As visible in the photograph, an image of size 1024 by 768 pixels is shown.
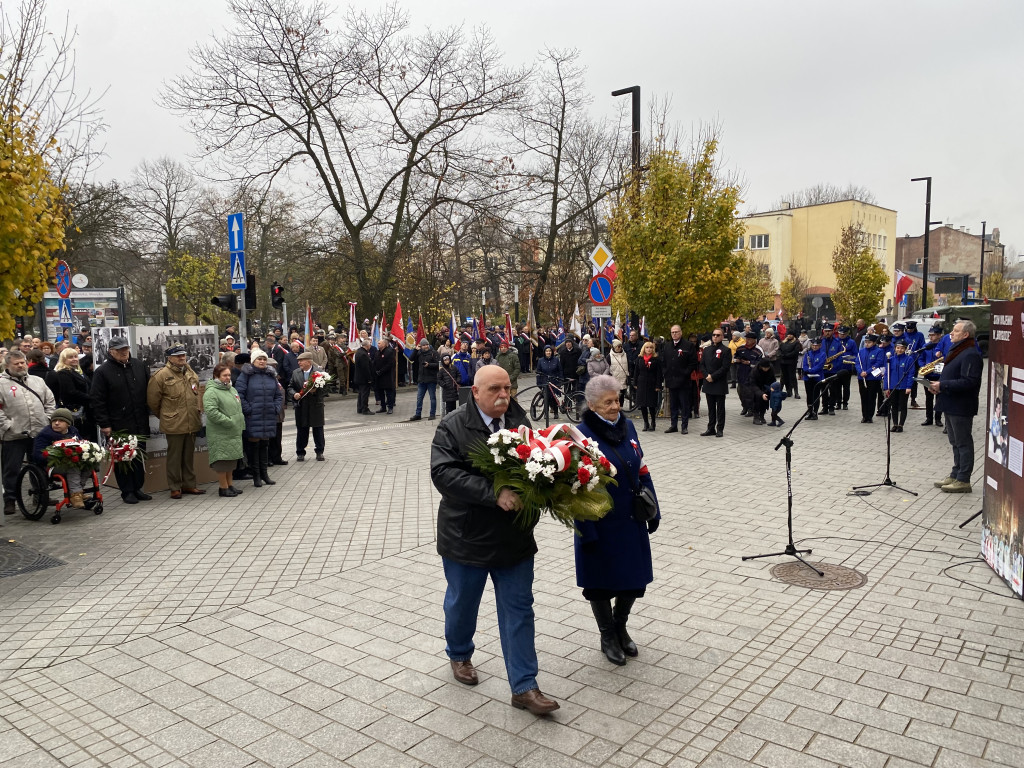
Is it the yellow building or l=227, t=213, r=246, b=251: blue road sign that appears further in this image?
the yellow building

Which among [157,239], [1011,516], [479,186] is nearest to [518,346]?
[479,186]

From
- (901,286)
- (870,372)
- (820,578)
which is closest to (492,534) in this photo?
(820,578)

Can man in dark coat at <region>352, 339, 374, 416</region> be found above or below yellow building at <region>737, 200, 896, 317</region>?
below

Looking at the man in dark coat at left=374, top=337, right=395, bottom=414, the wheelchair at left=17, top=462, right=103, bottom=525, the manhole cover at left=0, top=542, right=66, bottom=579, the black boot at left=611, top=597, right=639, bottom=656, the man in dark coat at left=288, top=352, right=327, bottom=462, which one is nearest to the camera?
the black boot at left=611, top=597, right=639, bottom=656

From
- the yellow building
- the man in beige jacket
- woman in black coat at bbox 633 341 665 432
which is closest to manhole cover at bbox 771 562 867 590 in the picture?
the man in beige jacket

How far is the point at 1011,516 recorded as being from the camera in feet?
19.7

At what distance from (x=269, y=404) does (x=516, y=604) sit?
7.84 meters

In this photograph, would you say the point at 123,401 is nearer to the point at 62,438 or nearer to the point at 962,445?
the point at 62,438

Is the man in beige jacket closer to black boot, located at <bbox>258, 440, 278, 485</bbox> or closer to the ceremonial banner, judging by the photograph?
black boot, located at <bbox>258, 440, 278, 485</bbox>

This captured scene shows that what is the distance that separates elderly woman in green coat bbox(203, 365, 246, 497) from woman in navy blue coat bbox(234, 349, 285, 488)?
409mm

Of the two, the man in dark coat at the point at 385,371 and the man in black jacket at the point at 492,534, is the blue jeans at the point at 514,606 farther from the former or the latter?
the man in dark coat at the point at 385,371

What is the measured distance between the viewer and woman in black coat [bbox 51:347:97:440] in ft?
33.5

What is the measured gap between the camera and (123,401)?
1013 centimetres

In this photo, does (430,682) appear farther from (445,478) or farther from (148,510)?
(148,510)
